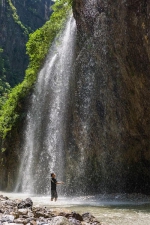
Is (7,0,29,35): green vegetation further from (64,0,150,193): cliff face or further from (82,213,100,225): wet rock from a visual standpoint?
(82,213,100,225): wet rock

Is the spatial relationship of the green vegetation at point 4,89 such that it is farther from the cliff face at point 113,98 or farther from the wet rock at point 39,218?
the wet rock at point 39,218

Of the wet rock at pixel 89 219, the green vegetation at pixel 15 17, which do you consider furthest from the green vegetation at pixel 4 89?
the wet rock at pixel 89 219

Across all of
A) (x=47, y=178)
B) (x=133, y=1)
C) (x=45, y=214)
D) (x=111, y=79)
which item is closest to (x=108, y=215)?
(x=45, y=214)

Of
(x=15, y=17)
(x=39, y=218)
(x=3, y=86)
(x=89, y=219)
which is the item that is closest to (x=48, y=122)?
(x=89, y=219)

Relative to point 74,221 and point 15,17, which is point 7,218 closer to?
point 74,221

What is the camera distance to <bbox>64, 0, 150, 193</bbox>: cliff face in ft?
60.4

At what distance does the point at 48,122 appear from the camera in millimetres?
26938

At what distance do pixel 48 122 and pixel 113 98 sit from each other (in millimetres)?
8303

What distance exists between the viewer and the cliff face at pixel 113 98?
18.4 meters

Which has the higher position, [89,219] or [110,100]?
[110,100]

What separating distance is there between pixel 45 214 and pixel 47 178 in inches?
624

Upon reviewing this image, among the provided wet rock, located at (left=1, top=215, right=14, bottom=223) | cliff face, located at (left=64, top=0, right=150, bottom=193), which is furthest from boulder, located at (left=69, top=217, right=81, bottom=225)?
cliff face, located at (left=64, top=0, right=150, bottom=193)

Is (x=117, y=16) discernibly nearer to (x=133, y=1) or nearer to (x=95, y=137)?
(x=133, y=1)

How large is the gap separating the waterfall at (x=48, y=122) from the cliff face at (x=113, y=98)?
1.91 m
